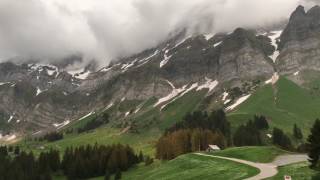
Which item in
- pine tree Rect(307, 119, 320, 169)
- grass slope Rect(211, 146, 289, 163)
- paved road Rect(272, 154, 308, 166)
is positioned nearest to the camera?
pine tree Rect(307, 119, 320, 169)

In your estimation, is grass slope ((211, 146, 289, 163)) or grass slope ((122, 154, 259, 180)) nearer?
grass slope ((122, 154, 259, 180))

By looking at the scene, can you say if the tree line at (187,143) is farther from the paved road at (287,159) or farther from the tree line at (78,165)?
the paved road at (287,159)

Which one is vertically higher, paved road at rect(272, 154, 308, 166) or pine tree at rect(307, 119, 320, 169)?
pine tree at rect(307, 119, 320, 169)

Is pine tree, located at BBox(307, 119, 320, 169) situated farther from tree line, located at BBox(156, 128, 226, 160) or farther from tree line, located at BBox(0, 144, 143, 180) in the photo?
tree line, located at BBox(0, 144, 143, 180)

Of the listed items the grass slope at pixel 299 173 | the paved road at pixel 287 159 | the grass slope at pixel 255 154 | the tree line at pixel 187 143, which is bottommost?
the grass slope at pixel 299 173

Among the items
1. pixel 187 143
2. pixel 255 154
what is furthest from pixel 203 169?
pixel 187 143

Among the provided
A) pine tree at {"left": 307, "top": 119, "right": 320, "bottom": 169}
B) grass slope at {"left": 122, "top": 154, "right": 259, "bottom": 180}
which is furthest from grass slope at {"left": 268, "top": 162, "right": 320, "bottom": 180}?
grass slope at {"left": 122, "top": 154, "right": 259, "bottom": 180}

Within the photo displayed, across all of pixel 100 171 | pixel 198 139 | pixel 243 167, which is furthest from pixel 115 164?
pixel 243 167

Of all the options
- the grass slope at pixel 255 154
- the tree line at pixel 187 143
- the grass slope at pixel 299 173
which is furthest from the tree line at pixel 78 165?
the grass slope at pixel 299 173

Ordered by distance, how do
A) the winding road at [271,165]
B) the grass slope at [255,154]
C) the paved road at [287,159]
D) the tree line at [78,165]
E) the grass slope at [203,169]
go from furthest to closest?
the tree line at [78,165] < the grass slope at [255,154] < the paved road at [287,159] < the grass slope at [203,169] < the winding road at [271,165]

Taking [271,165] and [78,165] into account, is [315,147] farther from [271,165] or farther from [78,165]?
[78,165]

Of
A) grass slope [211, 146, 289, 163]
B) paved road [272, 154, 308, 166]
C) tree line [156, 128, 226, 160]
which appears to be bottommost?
paved road [272, 154, 308, 166]

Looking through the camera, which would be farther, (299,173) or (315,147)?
(315,147)

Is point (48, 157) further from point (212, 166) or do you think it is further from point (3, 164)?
point (212, 166)
